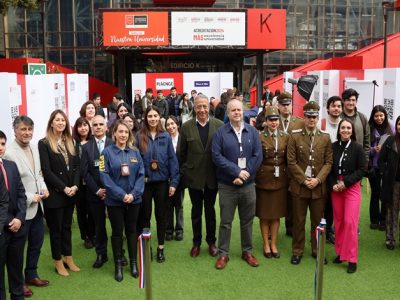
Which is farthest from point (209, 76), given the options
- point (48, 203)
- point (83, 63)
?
point (48, 203)

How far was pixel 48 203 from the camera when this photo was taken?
518 cm

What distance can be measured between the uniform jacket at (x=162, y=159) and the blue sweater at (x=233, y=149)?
528 mm

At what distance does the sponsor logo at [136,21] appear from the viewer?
20.8m

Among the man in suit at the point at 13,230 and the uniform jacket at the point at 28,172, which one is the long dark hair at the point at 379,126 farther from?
the man in suit at the point at 13,230

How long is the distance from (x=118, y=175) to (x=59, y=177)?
633mm

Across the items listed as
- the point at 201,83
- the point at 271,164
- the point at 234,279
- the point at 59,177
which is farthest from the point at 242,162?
the point at 201,83

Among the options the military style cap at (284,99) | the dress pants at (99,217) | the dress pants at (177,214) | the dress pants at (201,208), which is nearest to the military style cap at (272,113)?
the military style cap at (284,99)

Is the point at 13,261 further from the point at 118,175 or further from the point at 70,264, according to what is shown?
the point at 118,175

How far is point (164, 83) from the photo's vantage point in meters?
19.2

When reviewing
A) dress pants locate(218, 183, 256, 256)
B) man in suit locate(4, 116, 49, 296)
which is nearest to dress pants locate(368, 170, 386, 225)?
dress pants locate(218, 183, 256, 256)

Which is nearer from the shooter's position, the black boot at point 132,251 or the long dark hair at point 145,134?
the black boot at point 132,251

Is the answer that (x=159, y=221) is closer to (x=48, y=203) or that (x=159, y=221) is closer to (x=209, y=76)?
(x=48, y=203)

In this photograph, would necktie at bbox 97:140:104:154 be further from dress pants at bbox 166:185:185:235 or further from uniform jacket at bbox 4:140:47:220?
dress pants at bbox 166:185:185:235

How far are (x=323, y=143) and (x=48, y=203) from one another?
120 inches
